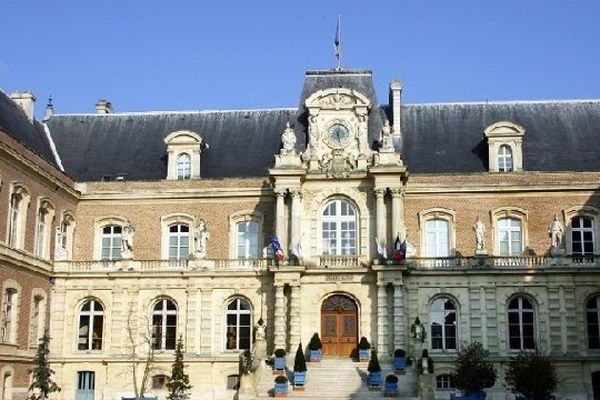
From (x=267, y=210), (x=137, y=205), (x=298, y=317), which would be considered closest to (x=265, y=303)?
(x=298, y=317)

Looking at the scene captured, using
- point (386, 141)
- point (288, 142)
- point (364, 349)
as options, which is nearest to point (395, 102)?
point (386, 141)

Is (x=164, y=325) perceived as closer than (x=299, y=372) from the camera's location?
No

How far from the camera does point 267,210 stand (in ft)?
127

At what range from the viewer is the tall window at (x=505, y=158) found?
38.8 m

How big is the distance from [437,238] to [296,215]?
20.5ft

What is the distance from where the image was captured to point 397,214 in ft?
120

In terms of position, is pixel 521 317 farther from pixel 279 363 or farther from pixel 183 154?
pixel 183 154

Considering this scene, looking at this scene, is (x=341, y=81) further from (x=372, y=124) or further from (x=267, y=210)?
(x=267, y=210)

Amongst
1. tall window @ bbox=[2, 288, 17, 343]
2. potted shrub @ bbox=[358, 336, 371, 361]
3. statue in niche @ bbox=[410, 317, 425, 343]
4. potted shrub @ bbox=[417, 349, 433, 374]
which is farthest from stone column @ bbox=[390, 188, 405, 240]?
tall window @ bbox=[2, 288, 17, 343]

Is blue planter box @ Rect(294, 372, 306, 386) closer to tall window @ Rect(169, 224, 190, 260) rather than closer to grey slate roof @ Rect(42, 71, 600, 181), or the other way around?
tall window @ Rect(169, 224, 190, 260)

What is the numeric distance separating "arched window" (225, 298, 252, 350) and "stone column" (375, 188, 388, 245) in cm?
635

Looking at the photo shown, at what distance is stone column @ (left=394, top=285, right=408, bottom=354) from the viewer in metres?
35.4

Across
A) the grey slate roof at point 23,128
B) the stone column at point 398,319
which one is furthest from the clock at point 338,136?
the grey slate roof at point 23,128

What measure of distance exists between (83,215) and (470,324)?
17.6 m
